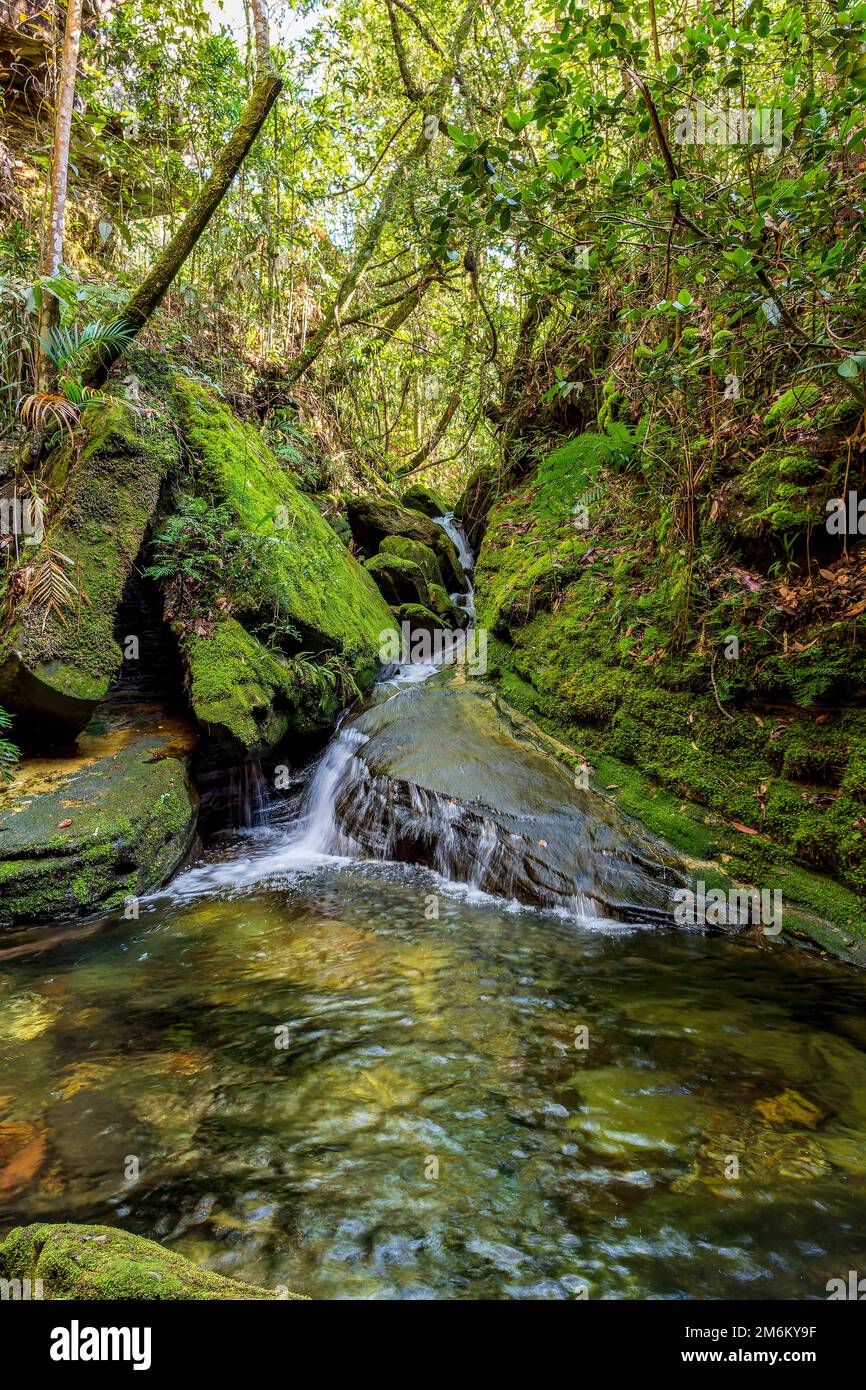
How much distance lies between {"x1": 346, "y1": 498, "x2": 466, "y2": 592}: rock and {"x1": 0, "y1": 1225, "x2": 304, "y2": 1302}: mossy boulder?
36.0 ft

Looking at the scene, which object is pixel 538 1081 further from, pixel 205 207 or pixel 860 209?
pixel 205 207

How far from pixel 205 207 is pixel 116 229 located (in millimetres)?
3757

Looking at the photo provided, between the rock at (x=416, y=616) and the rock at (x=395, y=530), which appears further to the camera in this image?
the rock at (x=395, y=530)

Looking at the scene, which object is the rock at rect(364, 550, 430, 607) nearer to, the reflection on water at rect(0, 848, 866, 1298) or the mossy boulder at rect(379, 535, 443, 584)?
the mossy boulder at rect(379, 535, 443, 584)

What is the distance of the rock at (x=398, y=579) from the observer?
1091cm

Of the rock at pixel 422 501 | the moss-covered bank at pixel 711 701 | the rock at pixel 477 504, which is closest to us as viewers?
the moss-covered bank at pixel 711 701

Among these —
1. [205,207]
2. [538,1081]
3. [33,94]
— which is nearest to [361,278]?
[33,94]

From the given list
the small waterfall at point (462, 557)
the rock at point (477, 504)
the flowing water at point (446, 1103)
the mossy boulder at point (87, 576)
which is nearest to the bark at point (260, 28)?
the mossy boulder at point (87, 576)

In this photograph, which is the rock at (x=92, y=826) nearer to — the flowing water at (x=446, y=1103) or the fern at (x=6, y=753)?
the fern at (x=6, y=753)

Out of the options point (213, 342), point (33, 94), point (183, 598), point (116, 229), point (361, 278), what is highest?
point (33, 94)

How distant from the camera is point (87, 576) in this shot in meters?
4.92

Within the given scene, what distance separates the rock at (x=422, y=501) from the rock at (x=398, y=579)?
15.6 ft

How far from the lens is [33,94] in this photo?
7.64 metres
